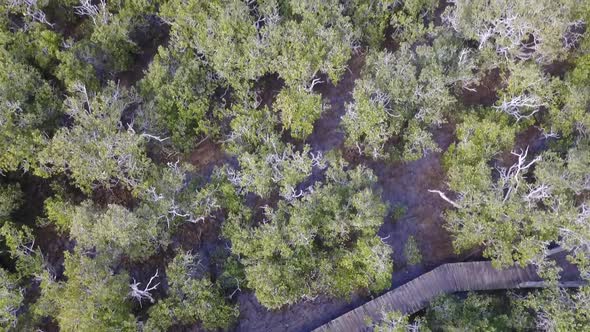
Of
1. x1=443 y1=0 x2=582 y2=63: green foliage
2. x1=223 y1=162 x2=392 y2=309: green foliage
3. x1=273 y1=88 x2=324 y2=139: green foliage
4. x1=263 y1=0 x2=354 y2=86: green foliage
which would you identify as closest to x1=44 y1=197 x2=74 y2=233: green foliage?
x1=223 y1=162 x2=392 y2=309: green foliage

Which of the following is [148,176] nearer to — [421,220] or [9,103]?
[9,103]

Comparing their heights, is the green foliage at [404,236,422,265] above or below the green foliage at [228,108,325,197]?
below

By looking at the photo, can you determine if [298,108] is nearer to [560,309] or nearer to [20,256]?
[560,309]

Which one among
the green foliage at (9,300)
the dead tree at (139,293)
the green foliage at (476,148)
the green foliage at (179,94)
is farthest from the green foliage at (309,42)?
the green foliage at (9,300)

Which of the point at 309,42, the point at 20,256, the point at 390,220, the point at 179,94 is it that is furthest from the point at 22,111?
the point at 390,220

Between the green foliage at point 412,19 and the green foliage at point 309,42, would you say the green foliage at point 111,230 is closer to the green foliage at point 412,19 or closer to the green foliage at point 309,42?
the green foliage at point 309,42

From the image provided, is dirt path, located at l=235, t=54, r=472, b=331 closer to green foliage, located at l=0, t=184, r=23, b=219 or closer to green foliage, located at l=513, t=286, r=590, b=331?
green foliage, located at l=513, t=286, r=590, b=331
